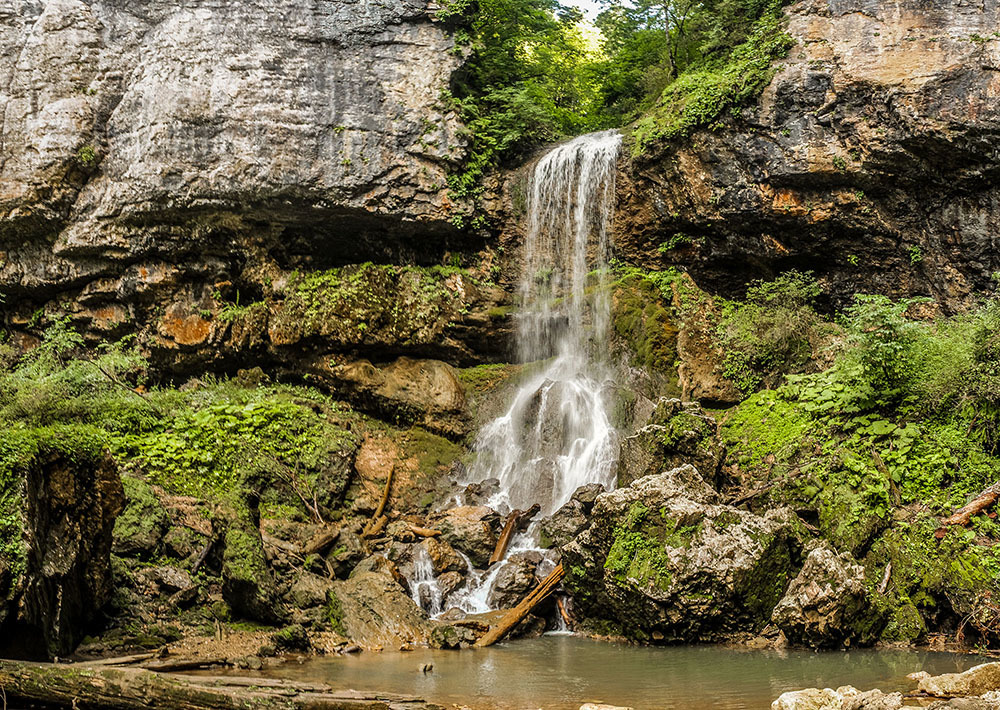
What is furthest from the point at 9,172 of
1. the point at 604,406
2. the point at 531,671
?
the point at 531,671

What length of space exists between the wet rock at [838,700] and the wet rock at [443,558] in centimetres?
552

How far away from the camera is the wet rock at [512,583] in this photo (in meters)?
9.43

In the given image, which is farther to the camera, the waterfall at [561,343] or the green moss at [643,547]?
the waterfall at [561,343]

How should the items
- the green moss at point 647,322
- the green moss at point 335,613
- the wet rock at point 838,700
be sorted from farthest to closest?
the green moss at point 647,322 → the green moss at point 335,613 → the wet rock at point 838,700

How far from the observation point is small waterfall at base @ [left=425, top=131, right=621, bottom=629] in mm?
12336

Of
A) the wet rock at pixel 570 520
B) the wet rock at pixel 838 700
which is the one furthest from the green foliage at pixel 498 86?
the wet rock at pixel 838 700

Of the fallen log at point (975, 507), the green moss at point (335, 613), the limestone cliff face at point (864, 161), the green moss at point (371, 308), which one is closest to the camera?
the fallen log at point (975, 507)

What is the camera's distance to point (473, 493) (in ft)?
41.0

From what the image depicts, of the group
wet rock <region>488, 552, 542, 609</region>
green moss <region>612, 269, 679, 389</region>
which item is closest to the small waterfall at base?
green moss <region>612, 269, 679, 389</region>

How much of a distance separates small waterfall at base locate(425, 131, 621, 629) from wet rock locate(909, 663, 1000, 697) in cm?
589

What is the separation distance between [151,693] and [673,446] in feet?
23.6

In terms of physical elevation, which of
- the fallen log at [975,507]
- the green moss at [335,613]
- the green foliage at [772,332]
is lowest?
the green moss at [335,613]

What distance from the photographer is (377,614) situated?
28.8ft

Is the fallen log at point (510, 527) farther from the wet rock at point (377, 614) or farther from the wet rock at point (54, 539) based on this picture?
the wet rock at point (54, 539)
